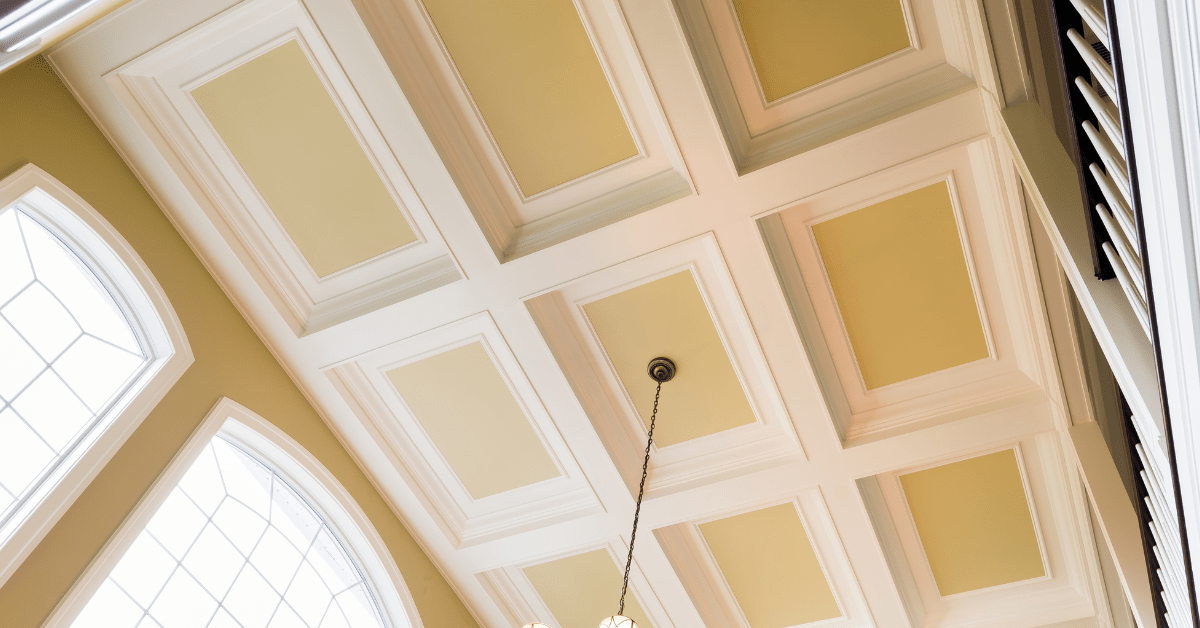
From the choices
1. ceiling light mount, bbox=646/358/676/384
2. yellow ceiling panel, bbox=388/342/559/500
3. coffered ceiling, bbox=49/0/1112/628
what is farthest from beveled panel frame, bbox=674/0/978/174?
yellow ceiling panel, bbox=388/342/559/500

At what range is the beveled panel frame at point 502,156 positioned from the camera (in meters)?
4.09

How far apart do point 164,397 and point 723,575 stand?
429cm

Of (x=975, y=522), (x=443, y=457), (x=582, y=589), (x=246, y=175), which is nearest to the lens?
(x=246, y=175)

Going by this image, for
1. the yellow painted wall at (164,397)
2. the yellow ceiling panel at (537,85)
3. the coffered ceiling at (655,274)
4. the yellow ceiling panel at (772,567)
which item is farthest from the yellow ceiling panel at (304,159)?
the yellow ceiling panel at (772,567)

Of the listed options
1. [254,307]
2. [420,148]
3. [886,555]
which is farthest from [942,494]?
[254,307]

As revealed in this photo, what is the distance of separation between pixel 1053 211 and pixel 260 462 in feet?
15.9

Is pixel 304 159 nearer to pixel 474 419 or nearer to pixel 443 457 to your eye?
pixel 474 419

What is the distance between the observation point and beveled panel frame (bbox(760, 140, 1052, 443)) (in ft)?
14.1

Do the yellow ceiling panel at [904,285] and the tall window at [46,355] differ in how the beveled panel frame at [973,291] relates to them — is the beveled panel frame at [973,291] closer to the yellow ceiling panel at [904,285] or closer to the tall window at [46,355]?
the yellow ceiling panel at [904,285]

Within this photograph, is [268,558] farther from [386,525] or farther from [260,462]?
[386,525]

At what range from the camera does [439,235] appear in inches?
187

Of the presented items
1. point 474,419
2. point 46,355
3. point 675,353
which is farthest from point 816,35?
point 46,355

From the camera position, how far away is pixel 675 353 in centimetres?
510

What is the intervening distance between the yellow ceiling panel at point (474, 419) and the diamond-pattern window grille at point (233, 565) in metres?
1.04
